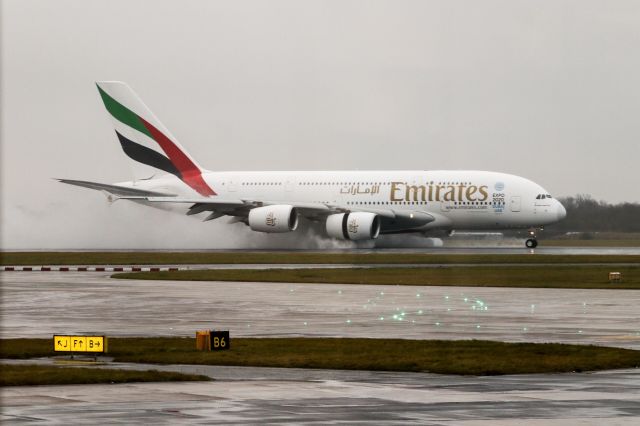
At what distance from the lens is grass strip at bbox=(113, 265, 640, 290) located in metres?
46.9

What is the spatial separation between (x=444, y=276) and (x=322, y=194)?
38.4 metres

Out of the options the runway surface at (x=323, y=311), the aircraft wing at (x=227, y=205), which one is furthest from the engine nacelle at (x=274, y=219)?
the runway surface at (x=323, y=311)

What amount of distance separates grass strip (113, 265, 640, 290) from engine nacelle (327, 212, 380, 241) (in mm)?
23804

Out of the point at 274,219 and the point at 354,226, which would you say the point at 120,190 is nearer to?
the point at 274,219

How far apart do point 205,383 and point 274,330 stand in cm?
1009

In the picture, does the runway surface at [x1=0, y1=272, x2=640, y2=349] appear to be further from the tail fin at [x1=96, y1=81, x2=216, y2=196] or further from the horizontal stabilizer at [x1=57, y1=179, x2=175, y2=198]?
the tail fin at [x1=96, y1=81, x2=216, y2=196]

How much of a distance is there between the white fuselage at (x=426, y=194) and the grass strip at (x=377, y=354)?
57377 millimetres

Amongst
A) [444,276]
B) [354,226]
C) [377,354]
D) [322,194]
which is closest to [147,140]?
[322,194]

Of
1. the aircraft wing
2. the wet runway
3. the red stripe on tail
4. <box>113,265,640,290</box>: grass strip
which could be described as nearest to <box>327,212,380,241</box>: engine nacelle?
the aircraft wing

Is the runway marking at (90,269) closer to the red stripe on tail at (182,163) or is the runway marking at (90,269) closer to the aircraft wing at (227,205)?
the aircraft wing at (227,205)

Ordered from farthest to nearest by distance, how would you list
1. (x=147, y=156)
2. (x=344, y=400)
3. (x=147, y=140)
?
1. (x=147, y=156)
2. (x=147, y=140)
3. (x=344, y=400)

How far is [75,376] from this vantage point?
739 inches

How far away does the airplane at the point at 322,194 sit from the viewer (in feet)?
269

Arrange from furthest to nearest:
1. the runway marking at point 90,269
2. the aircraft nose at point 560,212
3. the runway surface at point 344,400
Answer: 1. the aircraft nose at point 560,212
2. the runway marking at point 90,269
3. the runway surface at point 344,400
